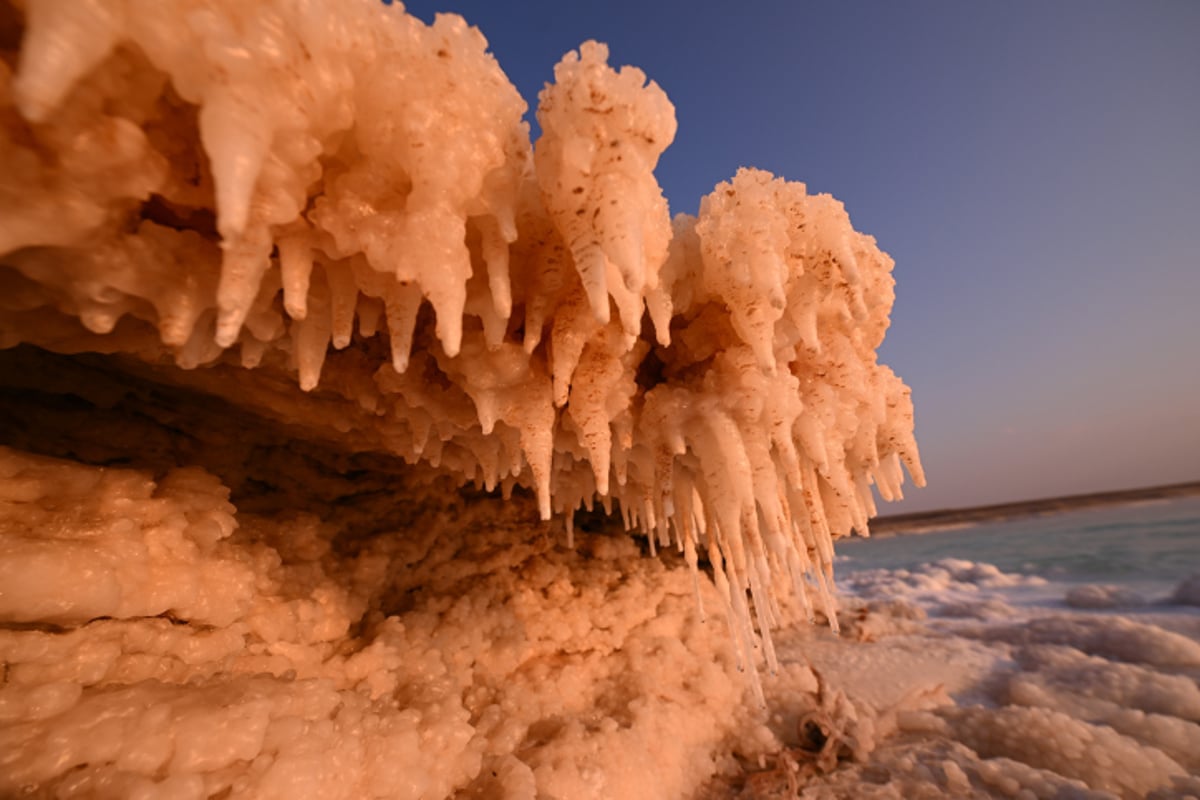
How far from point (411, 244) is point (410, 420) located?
1.22m

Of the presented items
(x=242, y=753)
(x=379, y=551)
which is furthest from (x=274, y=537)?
(x=242, y=753)

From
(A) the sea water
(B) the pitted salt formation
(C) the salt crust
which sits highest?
(B) the pitted salt formation

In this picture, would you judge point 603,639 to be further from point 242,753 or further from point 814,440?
point 242,753

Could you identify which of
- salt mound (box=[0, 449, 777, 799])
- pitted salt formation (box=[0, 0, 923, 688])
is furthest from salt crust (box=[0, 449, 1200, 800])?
pitted salt formation (box=[0, 0, 923, 688])

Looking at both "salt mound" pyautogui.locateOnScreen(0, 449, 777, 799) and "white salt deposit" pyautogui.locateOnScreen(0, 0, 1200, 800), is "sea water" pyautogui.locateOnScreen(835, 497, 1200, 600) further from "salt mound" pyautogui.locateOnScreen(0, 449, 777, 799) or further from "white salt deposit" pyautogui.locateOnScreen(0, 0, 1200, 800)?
"salt mound" pyautogui.locateOnScreen(0, 449, 777, 799)

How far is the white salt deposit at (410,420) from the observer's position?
1198 mm

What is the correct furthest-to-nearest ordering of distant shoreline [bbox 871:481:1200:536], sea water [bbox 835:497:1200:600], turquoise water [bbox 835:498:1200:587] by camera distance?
distant shoreline [bbox 871:481:1200:536], turquoise water [bbox 835:498:1200:587], sea water [bbox 835:497:1200:600]

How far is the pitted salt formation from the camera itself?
1.09 meters

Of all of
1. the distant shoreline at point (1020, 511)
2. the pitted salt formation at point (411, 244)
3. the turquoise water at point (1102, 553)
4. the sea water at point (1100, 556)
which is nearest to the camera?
the pitted salt formation at point (411, 244)

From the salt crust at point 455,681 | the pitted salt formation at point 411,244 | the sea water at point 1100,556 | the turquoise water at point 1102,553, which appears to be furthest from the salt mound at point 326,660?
the turquoise water at point 1102,553

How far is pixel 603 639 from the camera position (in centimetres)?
341

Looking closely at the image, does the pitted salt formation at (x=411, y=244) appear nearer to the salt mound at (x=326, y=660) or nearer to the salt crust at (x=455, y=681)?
the salt mound at (x=326, y=660)

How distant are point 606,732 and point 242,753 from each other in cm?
181

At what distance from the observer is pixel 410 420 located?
239cm
